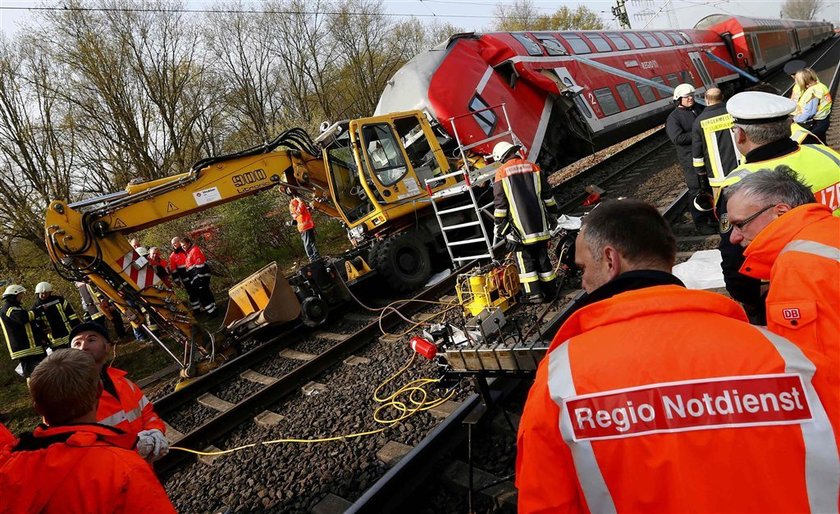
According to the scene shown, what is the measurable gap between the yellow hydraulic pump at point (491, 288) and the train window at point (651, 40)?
1324 cm

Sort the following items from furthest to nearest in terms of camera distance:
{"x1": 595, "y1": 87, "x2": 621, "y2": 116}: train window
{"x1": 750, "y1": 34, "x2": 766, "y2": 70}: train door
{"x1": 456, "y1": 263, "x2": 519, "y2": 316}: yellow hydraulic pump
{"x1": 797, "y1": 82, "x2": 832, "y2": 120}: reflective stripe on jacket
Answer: {"x1": 750, "y1": 34, "x2": 766, "y2": 70}: train door < {"x1": 595, "y1": 87, "x2": 621, "y2": 116}: train window < {"x1": 797, "y1": 82, "x2": 832, "y2": 120}: reflective stripe on jacket < {"x1": 456, "y1": 263, "x2": 519, "y2": 316}: yellow hydraulic pump

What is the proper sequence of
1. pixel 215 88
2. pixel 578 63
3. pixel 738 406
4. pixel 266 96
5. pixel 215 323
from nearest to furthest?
pixel 738 406
pixel 215 323
pixel 578 63
pixel 215 88
pixel 266 96

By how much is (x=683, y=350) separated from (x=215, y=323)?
965cm

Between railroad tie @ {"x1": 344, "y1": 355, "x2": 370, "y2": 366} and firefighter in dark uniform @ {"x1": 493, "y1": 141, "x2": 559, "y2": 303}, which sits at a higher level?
firefighter in dark uniform @ {"x1": 493, "y1": 141, "x2": 559, "y2": 303}

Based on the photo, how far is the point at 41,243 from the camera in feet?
44.5

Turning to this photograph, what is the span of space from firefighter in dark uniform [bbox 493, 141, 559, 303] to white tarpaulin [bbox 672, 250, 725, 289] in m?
1.28

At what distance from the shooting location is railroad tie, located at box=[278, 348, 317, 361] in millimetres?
6059

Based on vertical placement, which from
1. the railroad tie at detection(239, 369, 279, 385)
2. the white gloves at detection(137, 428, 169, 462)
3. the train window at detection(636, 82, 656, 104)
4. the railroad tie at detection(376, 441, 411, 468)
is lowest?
the railroad tie at detection(376, 441, 411, 468)

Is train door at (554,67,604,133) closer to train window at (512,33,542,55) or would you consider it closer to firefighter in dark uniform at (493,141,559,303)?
train window at (512,33,542,55)

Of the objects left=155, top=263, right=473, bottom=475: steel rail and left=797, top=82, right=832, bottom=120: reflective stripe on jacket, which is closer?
left=155, top=263, right=473, bottom=475: steel rail

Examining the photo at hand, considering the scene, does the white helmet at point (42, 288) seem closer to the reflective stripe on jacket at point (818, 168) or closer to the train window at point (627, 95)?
the reflective stripe on jacket at point (818, 168)

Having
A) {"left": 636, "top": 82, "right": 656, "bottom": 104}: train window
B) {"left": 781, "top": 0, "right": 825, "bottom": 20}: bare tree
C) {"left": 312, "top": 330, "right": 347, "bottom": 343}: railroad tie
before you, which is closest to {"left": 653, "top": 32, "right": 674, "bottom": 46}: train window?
{"left": 636, "top": 82, "right": 656, "bottom": 104}: train window

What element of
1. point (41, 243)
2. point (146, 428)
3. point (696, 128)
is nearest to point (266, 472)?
point (146, 428)

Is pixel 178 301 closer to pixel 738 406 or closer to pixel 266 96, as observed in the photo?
pixel 738 406
